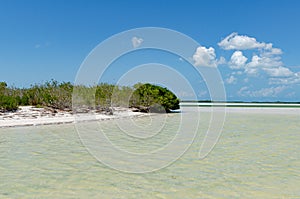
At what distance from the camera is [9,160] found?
6.62 meters

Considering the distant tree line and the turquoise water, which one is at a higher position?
the distant tree line

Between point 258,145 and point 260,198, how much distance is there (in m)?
5.06

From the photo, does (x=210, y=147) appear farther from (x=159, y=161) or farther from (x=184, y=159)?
(x=159, y=161)

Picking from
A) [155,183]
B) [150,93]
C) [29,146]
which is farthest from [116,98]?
[155,183]

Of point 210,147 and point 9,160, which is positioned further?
point 210,147

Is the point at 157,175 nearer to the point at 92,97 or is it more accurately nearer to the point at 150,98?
the point at 92,97

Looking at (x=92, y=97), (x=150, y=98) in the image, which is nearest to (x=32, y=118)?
(x=92, y=97)

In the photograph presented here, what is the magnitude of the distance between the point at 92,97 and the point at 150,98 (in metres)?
5.52

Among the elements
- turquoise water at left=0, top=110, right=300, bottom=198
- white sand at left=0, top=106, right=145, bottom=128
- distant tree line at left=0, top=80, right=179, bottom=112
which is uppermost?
distant tree line at left=0, top=80, right=179, bottom=112

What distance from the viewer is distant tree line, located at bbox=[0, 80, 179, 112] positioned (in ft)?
69.2

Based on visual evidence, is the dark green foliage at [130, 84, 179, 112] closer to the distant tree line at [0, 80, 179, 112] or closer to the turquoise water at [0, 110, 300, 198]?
the distant tree line at [0, 80, 179, 112]

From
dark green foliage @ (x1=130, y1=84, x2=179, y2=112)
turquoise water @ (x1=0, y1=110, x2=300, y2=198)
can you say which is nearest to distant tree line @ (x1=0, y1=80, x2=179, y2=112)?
dark green foliage @ (x1=130, y1=84, x2=179, y2=112)

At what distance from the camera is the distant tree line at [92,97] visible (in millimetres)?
21094

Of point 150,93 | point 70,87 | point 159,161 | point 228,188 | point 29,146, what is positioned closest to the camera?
point 228,188
